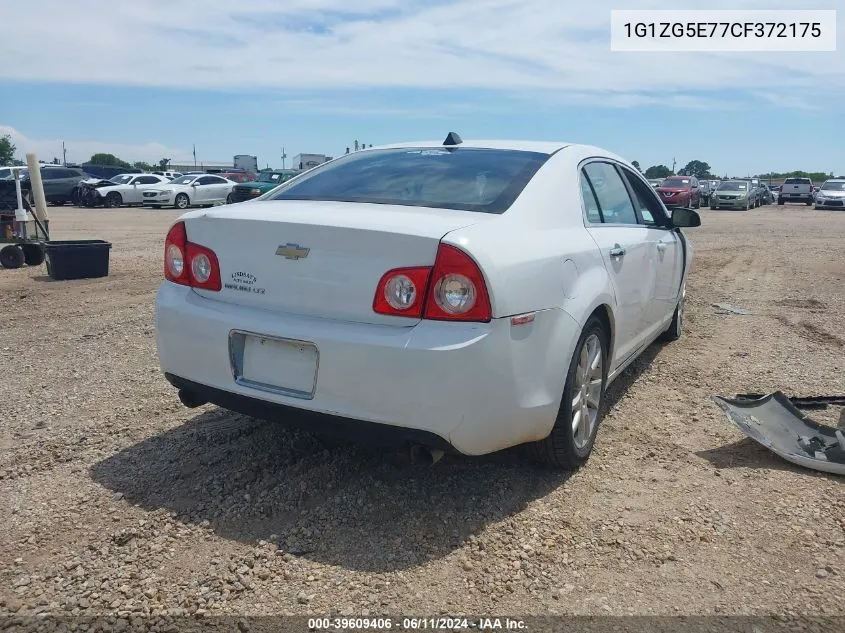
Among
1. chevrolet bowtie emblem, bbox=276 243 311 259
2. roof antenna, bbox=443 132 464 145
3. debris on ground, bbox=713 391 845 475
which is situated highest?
roof antenna, bbox=443 132 464 145

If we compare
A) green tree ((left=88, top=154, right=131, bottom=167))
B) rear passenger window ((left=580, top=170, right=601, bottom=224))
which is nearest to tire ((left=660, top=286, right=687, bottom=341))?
rear passenger window ((left=580, top=170, right=601, bottom=224))

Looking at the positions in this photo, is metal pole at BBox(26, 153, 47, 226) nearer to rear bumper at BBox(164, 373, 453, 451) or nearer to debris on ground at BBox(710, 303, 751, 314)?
rear bumper at BBox(164, 373, 453, 451)

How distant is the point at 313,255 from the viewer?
297 cm

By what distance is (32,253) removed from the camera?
10.2 metres

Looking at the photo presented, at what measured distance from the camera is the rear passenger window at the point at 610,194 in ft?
13.5

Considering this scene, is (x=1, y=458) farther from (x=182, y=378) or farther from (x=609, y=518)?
(x=609, y=518)

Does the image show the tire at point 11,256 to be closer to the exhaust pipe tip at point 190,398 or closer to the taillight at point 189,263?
the taillight at point 189,263

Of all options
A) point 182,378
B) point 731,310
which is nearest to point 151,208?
point 731,310

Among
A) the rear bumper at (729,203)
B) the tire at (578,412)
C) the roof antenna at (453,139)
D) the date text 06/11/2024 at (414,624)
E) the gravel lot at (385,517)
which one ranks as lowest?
the date text 06/11/2024 at (414,624)

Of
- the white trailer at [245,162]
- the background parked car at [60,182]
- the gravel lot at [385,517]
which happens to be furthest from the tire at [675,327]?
the white trailer at [245,162]

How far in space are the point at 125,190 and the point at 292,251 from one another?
28.9 metres

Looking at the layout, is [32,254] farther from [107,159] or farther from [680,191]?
[107,159]

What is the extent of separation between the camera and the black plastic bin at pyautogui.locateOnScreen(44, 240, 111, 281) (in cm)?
895

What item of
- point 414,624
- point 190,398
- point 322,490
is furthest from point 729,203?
point 414,624
